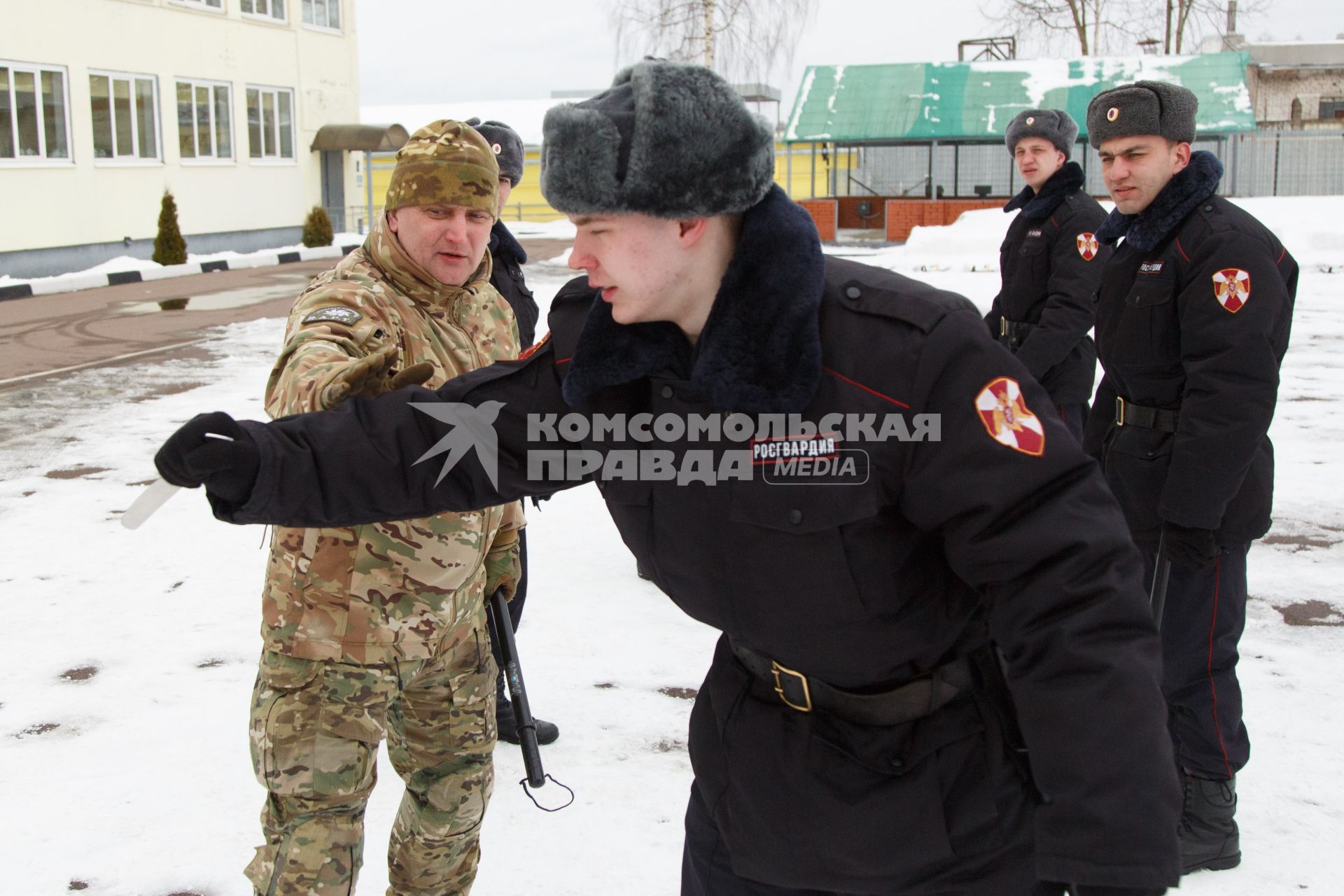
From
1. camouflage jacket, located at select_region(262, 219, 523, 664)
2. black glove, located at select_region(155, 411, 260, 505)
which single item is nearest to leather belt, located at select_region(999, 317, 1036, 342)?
camouflage jacket, located at select_region(262, 219, 523, 664)

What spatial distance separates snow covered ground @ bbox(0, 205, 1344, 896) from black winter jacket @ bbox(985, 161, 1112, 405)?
1.18m

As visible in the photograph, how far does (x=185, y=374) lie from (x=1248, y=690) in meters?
8.98

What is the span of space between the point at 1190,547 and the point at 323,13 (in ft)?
90.3

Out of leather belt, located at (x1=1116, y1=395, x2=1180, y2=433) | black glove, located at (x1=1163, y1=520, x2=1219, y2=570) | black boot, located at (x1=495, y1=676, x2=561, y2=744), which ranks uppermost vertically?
leather belt, located at (x1=1116, y1=395, x2=1180, y2=433)

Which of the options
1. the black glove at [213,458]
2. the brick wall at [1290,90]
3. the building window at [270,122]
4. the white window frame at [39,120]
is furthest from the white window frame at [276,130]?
the brick wall at [1290,90]

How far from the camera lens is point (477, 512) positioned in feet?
8.21

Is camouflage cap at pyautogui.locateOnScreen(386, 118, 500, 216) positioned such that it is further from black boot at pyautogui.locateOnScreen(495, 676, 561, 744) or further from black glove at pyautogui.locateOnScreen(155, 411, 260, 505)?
black boot at pyautogui.locateOnScreen(495, 676, 561, 744)

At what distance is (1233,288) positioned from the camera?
294cm

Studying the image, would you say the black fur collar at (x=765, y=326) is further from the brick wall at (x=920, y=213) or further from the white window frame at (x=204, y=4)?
the white window frame at (x=204, y=4)

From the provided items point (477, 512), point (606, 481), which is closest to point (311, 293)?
point (477, 512)

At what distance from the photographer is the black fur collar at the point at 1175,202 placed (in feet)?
10.2

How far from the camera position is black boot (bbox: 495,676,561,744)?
365 cm

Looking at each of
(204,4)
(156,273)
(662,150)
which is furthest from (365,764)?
(204,4)

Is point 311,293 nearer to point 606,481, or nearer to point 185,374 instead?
point 606,481
